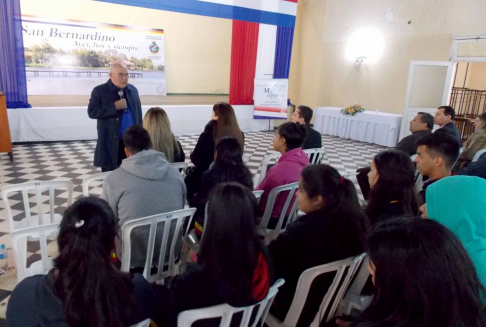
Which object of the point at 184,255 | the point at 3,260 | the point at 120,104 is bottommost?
the point at 3,260

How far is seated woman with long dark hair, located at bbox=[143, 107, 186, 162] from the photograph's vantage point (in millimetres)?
2678

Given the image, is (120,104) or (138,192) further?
(120,104)

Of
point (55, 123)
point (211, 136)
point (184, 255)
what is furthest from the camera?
point (55, 123)

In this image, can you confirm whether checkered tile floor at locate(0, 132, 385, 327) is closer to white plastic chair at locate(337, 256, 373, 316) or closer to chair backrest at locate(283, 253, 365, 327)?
chair backrest at locate(283, 253, 365, 327)

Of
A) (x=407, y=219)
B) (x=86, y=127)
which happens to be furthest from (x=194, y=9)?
(x=407, y=219)

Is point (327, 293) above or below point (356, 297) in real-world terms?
above

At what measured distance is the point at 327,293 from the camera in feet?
4.75

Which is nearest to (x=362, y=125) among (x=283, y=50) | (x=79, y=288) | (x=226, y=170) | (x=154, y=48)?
(x=283, y=50)

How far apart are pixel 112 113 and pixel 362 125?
20.6 feet

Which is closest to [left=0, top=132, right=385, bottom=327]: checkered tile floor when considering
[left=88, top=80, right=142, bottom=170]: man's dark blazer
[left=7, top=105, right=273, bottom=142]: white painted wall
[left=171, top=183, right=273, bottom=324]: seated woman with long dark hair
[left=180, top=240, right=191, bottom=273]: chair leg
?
→ [left=7, top=105, right=273, bottom=142]: white painted wall

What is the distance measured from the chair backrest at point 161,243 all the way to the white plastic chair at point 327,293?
634 mm

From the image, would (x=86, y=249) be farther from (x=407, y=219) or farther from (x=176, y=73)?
(x=176, y=73)

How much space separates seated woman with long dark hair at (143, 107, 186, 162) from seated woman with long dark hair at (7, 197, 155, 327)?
1.74m

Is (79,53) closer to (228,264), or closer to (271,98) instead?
(271,98)
